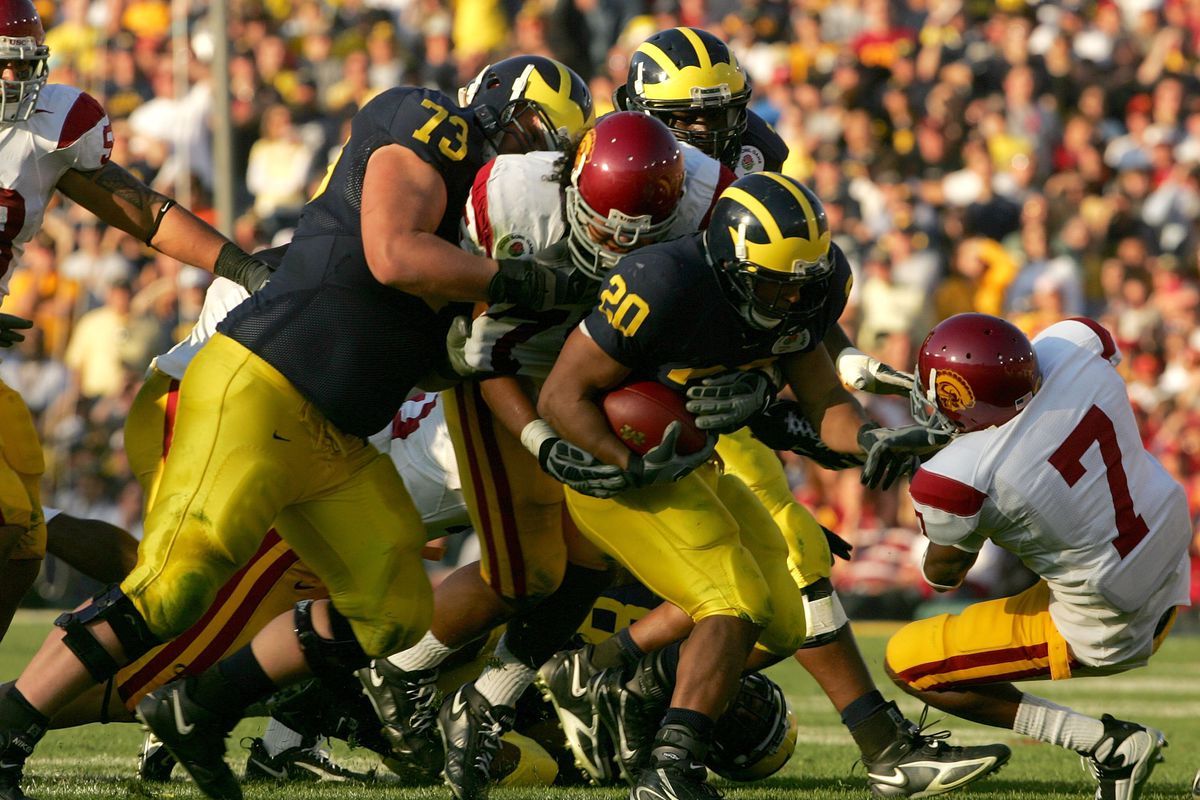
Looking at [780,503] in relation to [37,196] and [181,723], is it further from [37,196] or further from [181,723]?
[37,196]

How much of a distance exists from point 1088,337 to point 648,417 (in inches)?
47.3

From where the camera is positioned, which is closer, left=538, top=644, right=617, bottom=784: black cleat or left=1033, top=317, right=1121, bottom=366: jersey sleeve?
→ left=1033, top=317, right=1121, bottom=366: jersey sleeve

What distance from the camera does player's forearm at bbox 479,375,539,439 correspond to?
4.39m

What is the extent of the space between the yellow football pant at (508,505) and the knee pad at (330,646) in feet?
1.56

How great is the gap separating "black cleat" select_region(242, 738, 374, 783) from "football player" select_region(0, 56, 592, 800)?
2.61 feet

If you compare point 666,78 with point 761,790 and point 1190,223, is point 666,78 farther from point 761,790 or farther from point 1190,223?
point 1190,223

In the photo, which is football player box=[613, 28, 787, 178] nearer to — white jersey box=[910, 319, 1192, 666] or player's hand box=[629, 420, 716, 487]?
white jersey box=[910, 319, 1192, 666]

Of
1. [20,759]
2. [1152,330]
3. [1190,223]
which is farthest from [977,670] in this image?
[1190,223]

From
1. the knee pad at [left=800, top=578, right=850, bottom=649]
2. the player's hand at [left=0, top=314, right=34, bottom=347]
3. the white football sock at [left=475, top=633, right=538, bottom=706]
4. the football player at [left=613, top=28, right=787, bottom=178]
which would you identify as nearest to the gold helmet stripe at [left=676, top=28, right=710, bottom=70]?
the football player at [left=613, top=28, right=787, bottom=178]

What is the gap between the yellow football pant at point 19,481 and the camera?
15.5 feet

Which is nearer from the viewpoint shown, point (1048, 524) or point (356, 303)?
point (356, 303)

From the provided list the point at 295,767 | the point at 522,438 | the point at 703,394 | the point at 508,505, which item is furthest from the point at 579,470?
the point at 295,767

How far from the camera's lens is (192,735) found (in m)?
4.24

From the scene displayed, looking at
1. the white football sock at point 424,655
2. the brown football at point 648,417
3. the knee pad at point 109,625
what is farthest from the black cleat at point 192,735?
the brown football at point 648,417
